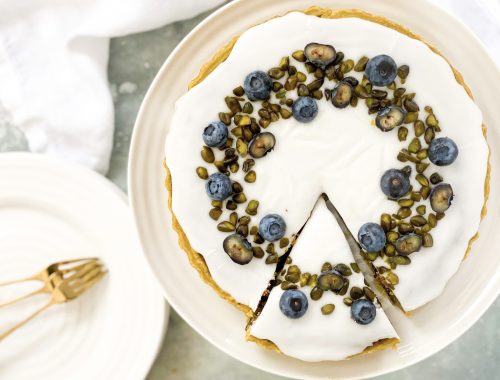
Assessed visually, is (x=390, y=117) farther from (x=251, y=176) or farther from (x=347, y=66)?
(x=251, y=176)

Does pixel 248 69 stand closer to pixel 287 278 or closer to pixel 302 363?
pixel 287 278

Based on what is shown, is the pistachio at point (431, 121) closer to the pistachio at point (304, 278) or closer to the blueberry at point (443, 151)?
the blueberry at point (443, 151)

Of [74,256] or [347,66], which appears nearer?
[347,66]

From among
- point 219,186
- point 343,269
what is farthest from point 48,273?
point 343,269

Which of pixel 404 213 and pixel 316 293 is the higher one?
pixel 404 213

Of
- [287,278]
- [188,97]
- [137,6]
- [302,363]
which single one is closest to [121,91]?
[137,6]

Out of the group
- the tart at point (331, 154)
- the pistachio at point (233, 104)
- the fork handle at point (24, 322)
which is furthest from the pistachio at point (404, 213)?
the fork handle at point (24, 322)

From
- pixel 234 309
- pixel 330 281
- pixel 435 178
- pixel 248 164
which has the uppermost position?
pixel 435 178

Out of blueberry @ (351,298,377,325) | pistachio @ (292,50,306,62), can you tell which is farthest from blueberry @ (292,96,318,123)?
blueberry @ (351,298,377,325)
